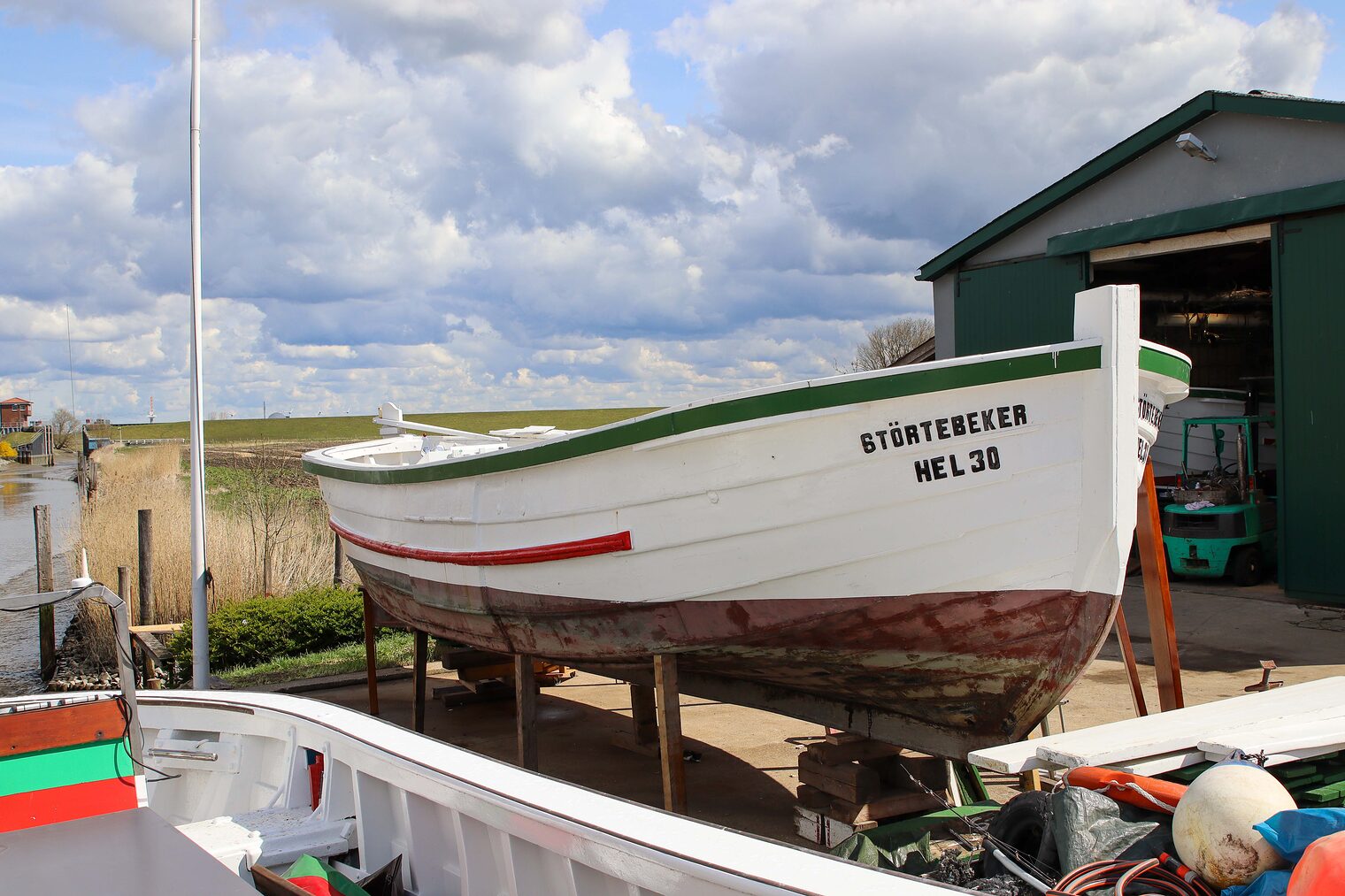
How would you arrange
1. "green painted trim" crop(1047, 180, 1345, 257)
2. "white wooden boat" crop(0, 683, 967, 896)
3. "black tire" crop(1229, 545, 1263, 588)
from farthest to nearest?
1. "black tire" crop(1229, 545, 1263, 588)
2. "green painted trim" crop(1047, 180, 1345, 257)
3. "white wooden boat" crop(0, 683, 967, 896)

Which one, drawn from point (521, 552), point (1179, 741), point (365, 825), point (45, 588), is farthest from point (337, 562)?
point (1179, 741)

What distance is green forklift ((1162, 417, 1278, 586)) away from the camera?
12055 millimetres

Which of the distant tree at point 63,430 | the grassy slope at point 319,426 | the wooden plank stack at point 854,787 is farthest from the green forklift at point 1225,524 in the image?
the distant tree at point 63,430

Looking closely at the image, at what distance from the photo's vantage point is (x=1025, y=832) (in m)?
3.34

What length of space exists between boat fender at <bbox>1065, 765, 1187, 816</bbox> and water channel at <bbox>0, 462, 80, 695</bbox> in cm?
1152

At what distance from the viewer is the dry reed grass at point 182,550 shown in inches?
492

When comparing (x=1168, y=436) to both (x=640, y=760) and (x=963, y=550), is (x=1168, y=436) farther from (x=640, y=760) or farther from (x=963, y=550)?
(x=963, y=550)

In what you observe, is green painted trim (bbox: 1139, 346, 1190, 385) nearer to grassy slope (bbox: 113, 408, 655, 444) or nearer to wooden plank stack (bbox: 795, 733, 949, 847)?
wooden plank stack (bbox: 795, 733, 949, 847)

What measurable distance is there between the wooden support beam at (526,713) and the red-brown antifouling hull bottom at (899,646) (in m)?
0.79

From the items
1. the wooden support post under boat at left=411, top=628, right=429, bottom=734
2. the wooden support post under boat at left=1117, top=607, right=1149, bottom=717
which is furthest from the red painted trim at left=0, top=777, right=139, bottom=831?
the wooden support post under boat at left=1117, top=607, right=1149, bottom=717

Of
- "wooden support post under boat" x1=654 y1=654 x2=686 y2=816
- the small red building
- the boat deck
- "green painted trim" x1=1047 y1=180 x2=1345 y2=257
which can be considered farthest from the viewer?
the small red building

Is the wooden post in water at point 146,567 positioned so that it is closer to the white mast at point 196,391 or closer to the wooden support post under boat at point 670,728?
the white mast at point 196,391

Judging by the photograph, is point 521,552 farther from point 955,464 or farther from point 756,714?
point 756,714

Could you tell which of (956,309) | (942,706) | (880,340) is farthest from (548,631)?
(880,340)
